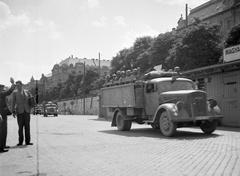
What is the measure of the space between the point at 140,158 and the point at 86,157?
4.12 ft

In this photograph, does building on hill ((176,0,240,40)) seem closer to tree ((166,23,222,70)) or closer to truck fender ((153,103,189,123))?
tree ((166,23,222,70))

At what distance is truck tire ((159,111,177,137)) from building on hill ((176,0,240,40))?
133ft

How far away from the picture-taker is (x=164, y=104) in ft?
35.4

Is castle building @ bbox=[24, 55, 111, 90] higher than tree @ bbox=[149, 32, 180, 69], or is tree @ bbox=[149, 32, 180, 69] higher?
castle building @ bbox=[24, 55, 111, 90]

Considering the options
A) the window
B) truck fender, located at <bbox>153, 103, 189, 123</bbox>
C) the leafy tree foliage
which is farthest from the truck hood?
the leafy tree foliage

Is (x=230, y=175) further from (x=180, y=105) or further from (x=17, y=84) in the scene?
(x=17, y=84)

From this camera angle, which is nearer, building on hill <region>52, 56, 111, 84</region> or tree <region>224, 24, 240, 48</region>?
tree <region>224, 24, 240, 48</region>

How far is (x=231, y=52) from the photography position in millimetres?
16766

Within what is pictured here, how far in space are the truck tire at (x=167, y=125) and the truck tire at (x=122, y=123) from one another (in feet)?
8.90

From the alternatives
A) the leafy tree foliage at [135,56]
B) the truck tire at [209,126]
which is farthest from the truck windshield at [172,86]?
the leafy tree foliage at [135,56]

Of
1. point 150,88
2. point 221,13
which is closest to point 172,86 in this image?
point 150,88

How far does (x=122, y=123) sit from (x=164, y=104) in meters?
3.31

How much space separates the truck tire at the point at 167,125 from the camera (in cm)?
1020

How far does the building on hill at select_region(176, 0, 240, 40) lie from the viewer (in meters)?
54.2
